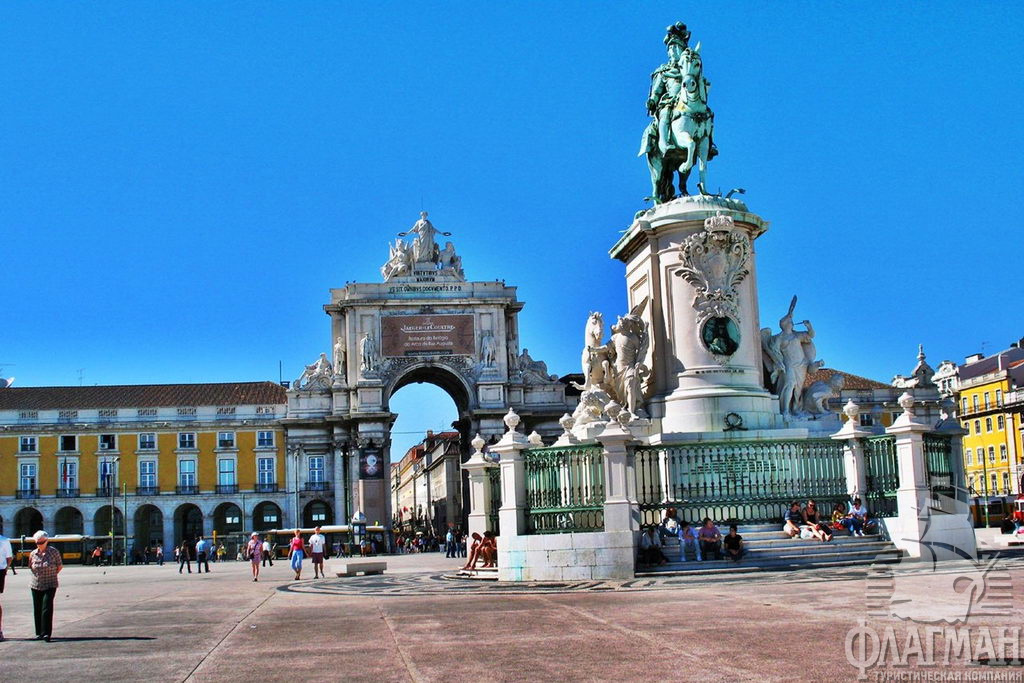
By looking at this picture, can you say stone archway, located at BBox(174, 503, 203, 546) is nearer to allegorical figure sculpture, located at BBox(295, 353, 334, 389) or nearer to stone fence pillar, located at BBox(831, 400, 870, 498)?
allegorical figure sculpture, located at BBox(295, 353, 334, 389)

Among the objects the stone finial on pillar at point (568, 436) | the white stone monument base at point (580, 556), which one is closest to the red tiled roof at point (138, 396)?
the stone finial on pillar at point (568, 436)

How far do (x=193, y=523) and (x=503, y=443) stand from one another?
70086 millimetres

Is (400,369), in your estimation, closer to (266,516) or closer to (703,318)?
(266,516)

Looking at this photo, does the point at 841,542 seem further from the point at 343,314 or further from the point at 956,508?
the point at 343,314

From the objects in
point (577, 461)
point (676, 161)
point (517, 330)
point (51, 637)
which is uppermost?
point (517, 330)

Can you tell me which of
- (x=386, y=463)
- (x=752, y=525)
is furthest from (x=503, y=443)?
(x=386, y=463)

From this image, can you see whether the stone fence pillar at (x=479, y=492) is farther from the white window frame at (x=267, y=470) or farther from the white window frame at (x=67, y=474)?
the white window frame at (x=67, y=474)

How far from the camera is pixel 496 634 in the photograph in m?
11.1

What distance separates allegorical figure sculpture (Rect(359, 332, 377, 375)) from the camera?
262 feet

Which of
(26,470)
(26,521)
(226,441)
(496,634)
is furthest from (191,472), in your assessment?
(496,634)

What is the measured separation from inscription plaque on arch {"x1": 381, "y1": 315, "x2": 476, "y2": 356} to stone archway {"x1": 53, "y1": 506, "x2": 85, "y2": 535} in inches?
920

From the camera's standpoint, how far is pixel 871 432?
2023cm

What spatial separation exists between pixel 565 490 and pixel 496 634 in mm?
7893

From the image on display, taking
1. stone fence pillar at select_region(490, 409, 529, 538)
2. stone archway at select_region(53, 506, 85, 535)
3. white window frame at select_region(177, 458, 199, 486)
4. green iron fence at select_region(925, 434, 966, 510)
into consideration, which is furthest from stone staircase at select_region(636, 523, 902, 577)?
stone archway at select_region(53, 506, 85, 535)
